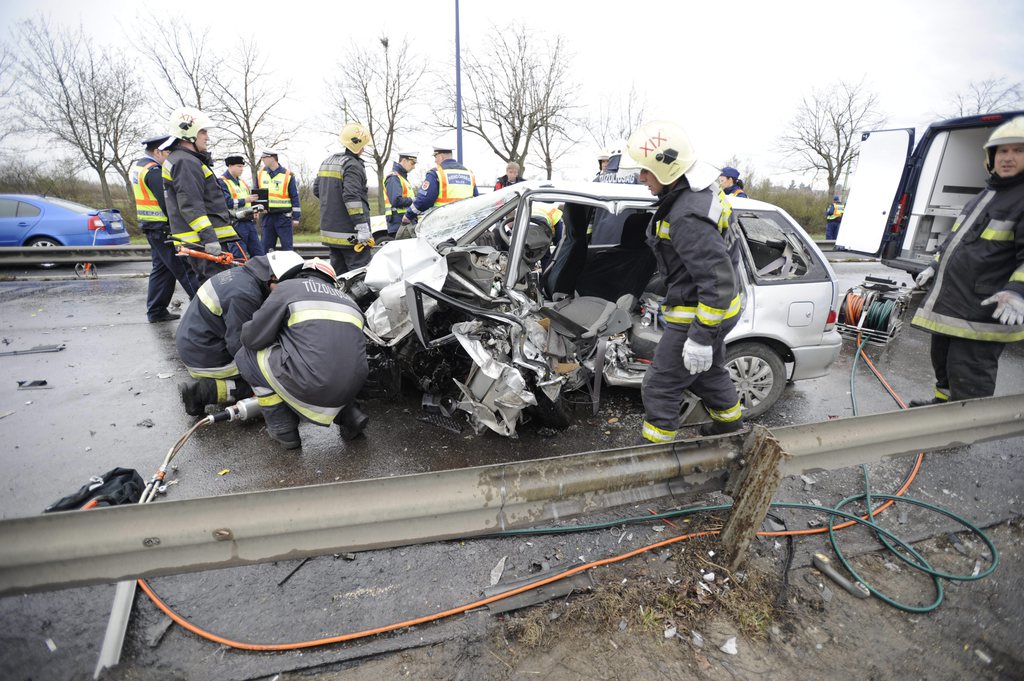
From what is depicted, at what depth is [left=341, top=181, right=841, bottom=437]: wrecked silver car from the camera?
3.01 m

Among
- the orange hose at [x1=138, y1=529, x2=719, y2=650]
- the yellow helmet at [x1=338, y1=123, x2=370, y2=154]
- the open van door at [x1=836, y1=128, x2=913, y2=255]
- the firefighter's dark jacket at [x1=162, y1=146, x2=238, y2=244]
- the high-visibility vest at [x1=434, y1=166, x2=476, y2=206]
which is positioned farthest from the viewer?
the open van door at [x1=836, y1=128, x2=913, y2=255]

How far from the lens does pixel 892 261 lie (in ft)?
22.6

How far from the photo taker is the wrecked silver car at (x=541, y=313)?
301cm

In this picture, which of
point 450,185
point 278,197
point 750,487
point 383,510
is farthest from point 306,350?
point 278,197

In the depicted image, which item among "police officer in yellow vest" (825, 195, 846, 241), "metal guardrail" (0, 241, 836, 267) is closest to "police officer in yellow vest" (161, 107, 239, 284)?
"metal guardrail" (0, 241, 836, 267)

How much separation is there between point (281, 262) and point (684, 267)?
2440 millimetres

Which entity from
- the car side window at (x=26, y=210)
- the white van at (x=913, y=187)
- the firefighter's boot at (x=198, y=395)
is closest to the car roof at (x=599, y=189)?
the firefighter's boot at (x=198, y=395)

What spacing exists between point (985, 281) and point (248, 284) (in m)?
4.71

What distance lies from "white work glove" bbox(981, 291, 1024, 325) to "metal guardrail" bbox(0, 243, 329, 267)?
9.55 meters

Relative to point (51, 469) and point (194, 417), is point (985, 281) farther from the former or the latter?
point (51, 469)

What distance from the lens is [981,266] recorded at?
3.11 metres

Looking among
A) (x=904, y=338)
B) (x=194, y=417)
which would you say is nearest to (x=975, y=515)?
(x=904, y=338)

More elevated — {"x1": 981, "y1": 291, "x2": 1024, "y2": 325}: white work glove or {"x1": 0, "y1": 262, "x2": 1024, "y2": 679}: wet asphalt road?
{"x1": 981, "y1": 291, "x2": 1024, "y2": 325}: white work glove

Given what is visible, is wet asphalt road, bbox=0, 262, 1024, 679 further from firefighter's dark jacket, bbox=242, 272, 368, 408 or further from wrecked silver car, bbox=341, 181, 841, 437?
firefighter's dark jacket, bbox=242, 272, 368, 408
